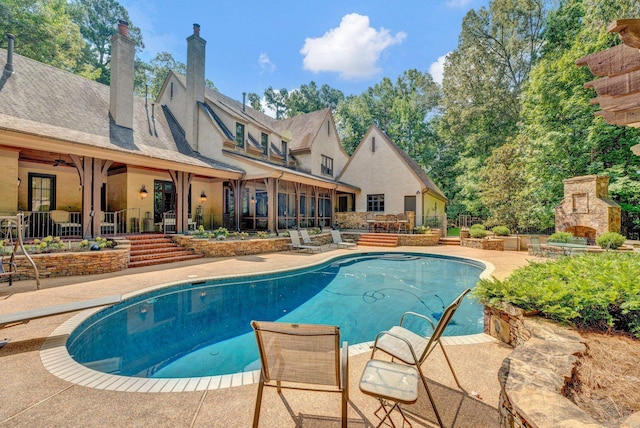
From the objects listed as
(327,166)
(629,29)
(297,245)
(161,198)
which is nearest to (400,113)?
(327,166)

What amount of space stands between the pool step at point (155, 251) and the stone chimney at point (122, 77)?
5.54 meters

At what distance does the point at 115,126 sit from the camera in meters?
11.8

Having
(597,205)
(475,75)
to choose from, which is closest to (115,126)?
(597,205)

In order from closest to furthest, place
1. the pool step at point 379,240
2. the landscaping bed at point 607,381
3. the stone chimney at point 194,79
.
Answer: the landscaping bed at point 607,381
the stone chimney at point 194,79
the pool step at point 379,240

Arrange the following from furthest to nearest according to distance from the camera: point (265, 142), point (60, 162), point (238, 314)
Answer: point (265, 142) → point (60, 162) → point (238, 314)

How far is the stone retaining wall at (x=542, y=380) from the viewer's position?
1.77m

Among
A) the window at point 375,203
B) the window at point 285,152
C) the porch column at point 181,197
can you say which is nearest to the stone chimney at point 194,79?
the porch column at point 181,197

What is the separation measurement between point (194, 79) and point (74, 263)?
11550 mm

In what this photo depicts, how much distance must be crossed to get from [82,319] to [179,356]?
1915mm

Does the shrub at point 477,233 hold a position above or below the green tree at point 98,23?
below

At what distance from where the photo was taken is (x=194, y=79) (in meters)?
15.2

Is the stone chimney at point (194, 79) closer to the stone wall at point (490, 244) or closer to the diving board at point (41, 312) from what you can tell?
the diving board at point (41, 312)

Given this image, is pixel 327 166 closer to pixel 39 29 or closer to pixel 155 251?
pixel 155 251

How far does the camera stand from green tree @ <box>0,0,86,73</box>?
1716 centimetres
